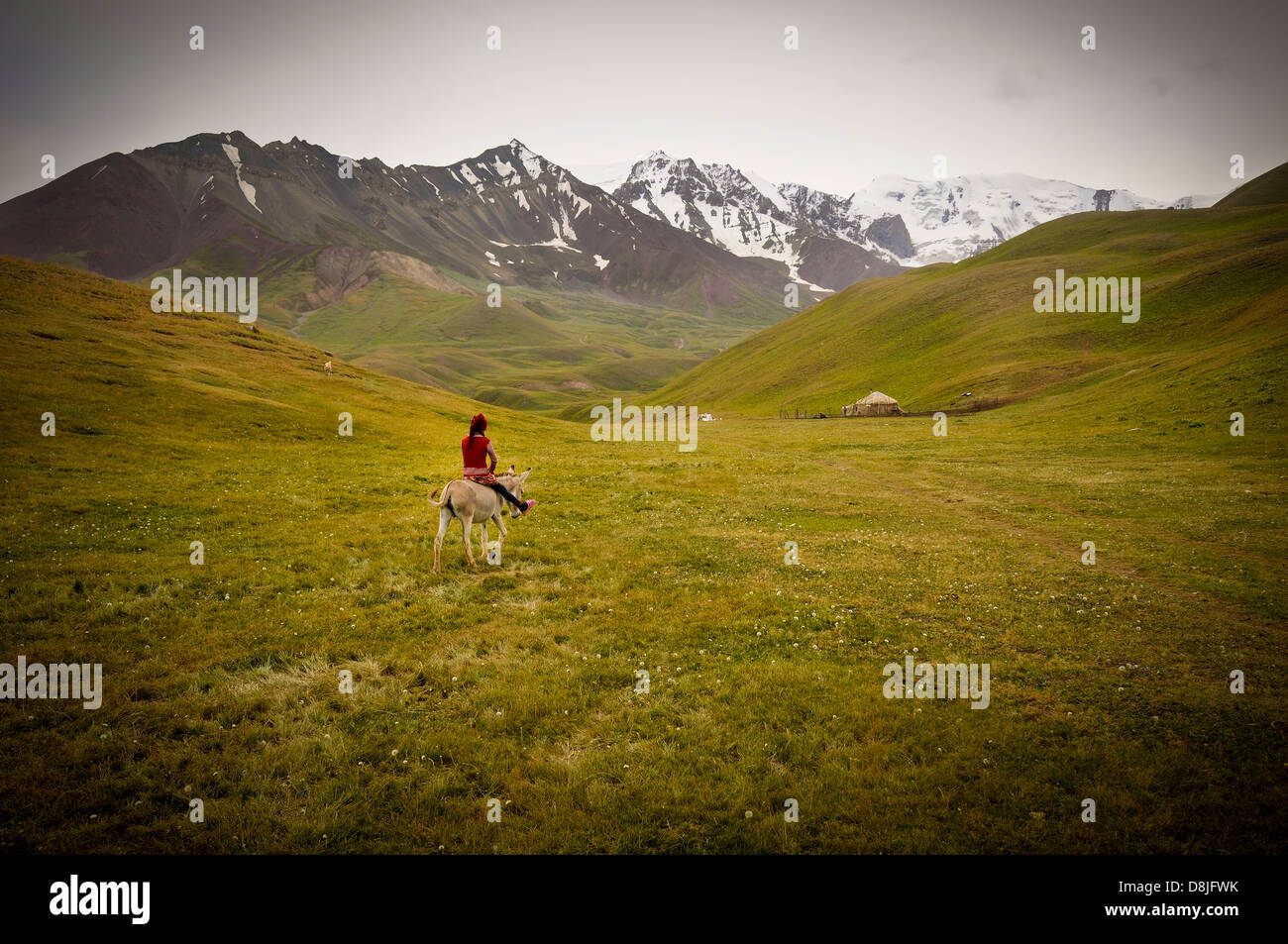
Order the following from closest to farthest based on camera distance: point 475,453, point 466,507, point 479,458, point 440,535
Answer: point 440,535, point 466,507, point 475,453, point 479,458

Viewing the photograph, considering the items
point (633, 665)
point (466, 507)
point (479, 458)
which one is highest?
point (479, 458)

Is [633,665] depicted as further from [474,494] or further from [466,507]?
[474,494]

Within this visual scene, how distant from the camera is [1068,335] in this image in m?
101

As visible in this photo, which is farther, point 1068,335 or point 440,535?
point 1068,335

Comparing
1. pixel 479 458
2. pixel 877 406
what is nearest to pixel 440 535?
pixel 479 458

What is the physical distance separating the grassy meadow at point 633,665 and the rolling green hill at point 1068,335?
1572 inches

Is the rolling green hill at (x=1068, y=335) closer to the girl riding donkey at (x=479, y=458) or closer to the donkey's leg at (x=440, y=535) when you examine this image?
the girl riding donkey at (x=479, y=458)

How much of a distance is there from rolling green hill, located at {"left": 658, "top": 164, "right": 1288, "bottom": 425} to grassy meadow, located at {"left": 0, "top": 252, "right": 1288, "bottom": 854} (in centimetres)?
3993

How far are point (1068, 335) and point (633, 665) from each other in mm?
121211

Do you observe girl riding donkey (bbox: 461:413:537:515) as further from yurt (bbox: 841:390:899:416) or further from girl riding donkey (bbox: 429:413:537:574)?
yurt (bbox: 841:390:899:416)

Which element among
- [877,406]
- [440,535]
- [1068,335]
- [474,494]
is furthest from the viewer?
[1068,335]

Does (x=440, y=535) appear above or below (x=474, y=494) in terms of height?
below

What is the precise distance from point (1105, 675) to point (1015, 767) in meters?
4.71

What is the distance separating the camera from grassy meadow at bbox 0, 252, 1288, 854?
8.10m
